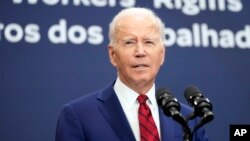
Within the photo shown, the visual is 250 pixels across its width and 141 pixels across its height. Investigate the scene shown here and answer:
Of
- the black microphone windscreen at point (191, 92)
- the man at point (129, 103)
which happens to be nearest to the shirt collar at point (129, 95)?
the man at point (129, 103)

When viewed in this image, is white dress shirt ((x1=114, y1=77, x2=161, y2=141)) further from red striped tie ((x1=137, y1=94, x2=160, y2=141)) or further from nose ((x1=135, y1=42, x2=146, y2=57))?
nose ((x1=135, y1=42, x2=146, y2=57))

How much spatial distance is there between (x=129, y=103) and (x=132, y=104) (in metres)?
0.01

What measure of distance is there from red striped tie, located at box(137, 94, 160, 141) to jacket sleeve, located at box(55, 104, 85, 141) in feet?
0.78

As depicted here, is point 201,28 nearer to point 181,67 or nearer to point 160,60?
point 181,67

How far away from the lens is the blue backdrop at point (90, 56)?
3.16 m

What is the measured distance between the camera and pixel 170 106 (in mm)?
1655

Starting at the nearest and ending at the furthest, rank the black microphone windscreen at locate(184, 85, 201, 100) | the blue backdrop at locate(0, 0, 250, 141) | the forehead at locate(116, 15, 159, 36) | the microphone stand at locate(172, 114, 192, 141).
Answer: the microphone stand at locate(172, 114, 192, 141), the black microphone windscreen at locate(184, 85, 201, 100), the forehead at locate(116, 15, 159, 36), the blue backdrop at locate(0, 0, 250, 141)

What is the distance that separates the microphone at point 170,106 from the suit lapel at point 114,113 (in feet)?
1.24

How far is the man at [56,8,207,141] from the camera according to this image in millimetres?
2072

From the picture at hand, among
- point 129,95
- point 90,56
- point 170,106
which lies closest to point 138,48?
point 129,95

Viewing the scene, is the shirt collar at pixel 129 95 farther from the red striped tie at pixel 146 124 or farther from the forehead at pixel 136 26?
the forehead at pixel 136 26

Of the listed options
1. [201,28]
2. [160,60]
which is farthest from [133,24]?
[201,28]

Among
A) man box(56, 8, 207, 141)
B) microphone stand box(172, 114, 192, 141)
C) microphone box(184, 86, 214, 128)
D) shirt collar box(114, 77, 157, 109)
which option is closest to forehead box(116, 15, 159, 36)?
man box(56, 8, 207, 141)

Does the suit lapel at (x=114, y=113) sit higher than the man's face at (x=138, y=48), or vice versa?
the man's face at (x=138, y=48)
